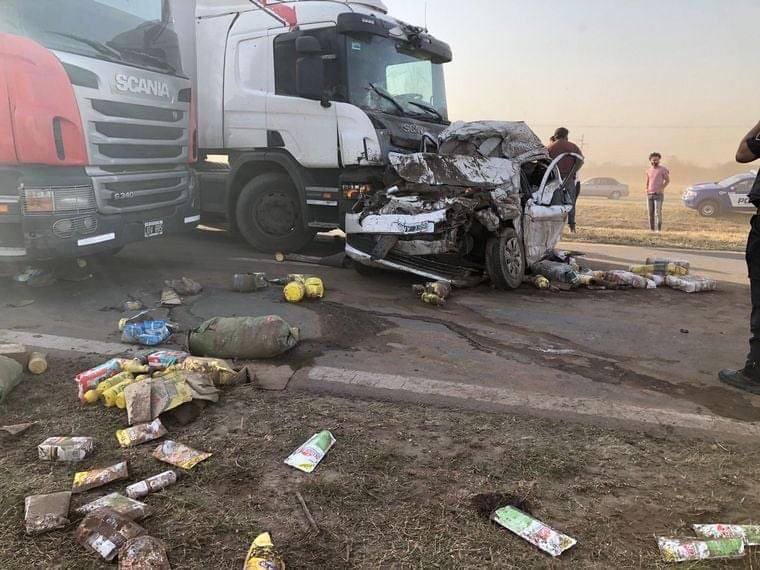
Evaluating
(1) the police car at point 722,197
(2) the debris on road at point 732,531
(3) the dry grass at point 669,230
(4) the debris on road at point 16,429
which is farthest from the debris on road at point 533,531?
(1) the police car at point 722,197

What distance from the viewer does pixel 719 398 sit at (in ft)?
11.6

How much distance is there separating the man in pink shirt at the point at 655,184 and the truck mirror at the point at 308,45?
8.97 meters

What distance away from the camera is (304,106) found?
6.91 meters

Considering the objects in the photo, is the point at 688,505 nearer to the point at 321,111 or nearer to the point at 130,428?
the point at 130,428

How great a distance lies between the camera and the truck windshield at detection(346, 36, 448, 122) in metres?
6.73

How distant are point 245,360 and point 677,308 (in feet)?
14.3

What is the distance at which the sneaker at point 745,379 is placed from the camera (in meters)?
3.58

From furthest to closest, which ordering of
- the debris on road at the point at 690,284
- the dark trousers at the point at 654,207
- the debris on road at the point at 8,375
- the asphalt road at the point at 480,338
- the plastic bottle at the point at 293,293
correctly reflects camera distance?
the dark trousers at the point at 654,207 → the debris on road at the point at 690,284 → the plastic bottle at the point at 293,293 → the asphalt road at the point at 480,338 → the debris on road at the point at 8,375

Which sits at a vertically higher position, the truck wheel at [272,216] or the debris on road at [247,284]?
the truck wheel at [272,216]

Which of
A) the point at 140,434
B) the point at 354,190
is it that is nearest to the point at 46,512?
the point at 140,434

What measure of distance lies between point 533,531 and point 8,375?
9.95ft

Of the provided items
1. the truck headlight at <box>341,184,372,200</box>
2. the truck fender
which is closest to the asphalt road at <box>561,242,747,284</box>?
the truck headlight at <box>341,184,372,200</box>

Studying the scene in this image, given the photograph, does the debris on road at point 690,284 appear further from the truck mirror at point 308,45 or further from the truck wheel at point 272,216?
the truck mirror at point 308,45

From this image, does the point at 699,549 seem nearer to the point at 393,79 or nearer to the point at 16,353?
the point at 16,353
